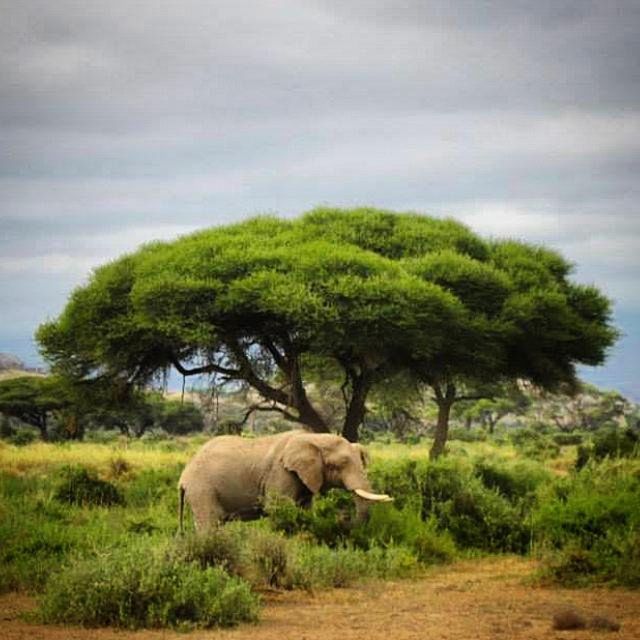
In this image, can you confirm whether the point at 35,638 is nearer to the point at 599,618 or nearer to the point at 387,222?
the point at 599,618

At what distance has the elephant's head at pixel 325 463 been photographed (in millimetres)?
16672

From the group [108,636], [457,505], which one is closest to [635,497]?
[457,505]

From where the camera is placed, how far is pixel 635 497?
14930 millimetres

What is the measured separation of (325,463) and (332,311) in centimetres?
805

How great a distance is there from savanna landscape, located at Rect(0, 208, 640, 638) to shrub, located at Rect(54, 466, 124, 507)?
5 centimetres

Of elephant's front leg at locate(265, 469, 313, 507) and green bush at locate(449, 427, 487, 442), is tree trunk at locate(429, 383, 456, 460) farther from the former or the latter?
green bush at locate(449, 427, 487, 442)

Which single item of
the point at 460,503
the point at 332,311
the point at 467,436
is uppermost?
the point at 332,311

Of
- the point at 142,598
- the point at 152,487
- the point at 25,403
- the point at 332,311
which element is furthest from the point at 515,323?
the point at 25,403

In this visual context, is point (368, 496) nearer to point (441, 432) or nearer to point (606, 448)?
point (606, 448)

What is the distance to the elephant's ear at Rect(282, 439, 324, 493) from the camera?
54.9 feet

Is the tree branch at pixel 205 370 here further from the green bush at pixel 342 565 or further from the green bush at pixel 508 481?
the green bush at pixel 342 565

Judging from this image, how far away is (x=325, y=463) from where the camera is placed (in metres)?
16.9

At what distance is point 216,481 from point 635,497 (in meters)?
5.37

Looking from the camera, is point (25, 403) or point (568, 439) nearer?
point (568, 439)
